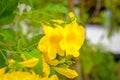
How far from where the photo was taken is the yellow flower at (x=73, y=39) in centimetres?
59

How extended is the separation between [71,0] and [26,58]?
3.15 feet

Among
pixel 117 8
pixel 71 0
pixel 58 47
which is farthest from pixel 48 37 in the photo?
pixel 117 8

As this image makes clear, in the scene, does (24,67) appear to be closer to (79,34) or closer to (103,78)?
(79,34)

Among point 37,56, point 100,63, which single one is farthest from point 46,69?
point 100,63

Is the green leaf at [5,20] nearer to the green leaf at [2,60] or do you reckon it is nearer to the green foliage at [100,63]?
Result: the green leaf at [2,60]

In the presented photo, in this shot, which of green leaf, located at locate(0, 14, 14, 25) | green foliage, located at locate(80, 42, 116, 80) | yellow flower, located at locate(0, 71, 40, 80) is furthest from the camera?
green foliage, located at locate(80, 42, 116, 80)

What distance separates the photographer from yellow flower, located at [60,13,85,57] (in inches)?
23.3

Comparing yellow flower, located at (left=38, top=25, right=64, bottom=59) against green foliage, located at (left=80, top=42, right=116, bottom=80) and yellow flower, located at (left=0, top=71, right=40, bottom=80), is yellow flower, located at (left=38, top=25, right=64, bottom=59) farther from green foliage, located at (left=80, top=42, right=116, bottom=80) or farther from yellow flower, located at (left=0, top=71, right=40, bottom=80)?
green foliage, located at (left=80, top=42, right=116, bottom=80)

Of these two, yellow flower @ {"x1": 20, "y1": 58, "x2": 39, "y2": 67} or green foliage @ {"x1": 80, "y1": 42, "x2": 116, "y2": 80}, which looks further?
green foliage @ {"x1": 80, "y1": 42, "x2": 116, "y2": 80}

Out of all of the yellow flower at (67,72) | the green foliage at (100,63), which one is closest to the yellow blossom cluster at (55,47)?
the yellow flower at (67,72)

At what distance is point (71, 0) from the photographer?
1.54 metres

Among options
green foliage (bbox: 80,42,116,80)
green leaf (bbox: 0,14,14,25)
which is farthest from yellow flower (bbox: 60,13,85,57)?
green foliage (bbox: 80,42,116,80)

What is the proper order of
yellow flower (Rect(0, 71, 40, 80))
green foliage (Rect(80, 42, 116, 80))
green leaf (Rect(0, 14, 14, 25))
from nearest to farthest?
yellow flower (Rect(0, 71, 40, 80)) < green leaf (Rect(0, 14, 14, 25)) < green foliage (Rect(80, 42, 116, 80))

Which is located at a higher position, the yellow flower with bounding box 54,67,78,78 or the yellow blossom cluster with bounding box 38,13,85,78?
the yellow blossom cluster with bounding box 38,13,85,78
